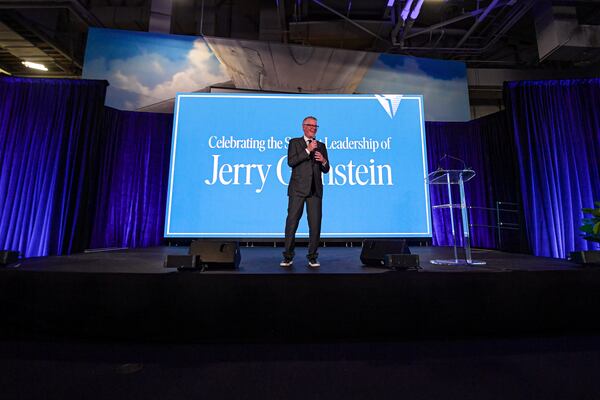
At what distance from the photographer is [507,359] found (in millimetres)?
1445

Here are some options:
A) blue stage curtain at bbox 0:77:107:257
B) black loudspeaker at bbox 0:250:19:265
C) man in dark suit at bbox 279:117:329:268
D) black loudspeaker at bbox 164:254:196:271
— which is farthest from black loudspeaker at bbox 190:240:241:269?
blue stage curtain at bbox 0:77:107:257

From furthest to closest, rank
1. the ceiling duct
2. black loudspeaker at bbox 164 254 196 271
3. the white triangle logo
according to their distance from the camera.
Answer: the ceiling duct → the white triangle logo → black loudspeaker at bbox 164 254 196 271

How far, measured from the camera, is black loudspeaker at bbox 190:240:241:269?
1941 mm

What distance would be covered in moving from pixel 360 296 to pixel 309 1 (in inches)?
280

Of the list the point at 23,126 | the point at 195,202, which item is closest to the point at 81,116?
the point at 23,126

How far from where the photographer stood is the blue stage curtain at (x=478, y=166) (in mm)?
5129

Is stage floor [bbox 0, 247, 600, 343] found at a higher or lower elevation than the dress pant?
lower

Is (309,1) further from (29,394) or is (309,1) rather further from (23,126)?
(29,394)

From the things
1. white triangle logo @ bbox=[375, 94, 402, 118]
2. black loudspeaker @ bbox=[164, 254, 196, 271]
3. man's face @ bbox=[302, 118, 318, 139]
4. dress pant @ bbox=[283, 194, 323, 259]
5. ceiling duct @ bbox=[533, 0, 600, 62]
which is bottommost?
black loudspeaker @ bbox=[164, 254, 196, 271]

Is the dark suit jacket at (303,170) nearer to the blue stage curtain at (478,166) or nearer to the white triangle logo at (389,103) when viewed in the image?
the white triangle logo at (389,103)

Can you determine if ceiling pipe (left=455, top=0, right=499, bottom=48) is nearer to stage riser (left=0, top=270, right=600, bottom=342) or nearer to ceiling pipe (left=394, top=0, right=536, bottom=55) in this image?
ceiling pipe (left=394, top=0, right=536, bottom=55)

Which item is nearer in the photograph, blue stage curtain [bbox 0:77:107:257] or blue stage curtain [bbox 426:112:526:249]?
blue stage curtain [bbox 0:77:107:257]

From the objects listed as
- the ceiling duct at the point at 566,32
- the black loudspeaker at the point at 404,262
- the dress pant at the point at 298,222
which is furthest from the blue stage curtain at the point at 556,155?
the dress pant at the point at 298,222

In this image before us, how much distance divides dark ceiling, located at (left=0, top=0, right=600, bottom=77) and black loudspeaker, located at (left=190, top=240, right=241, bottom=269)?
591 centimetres
